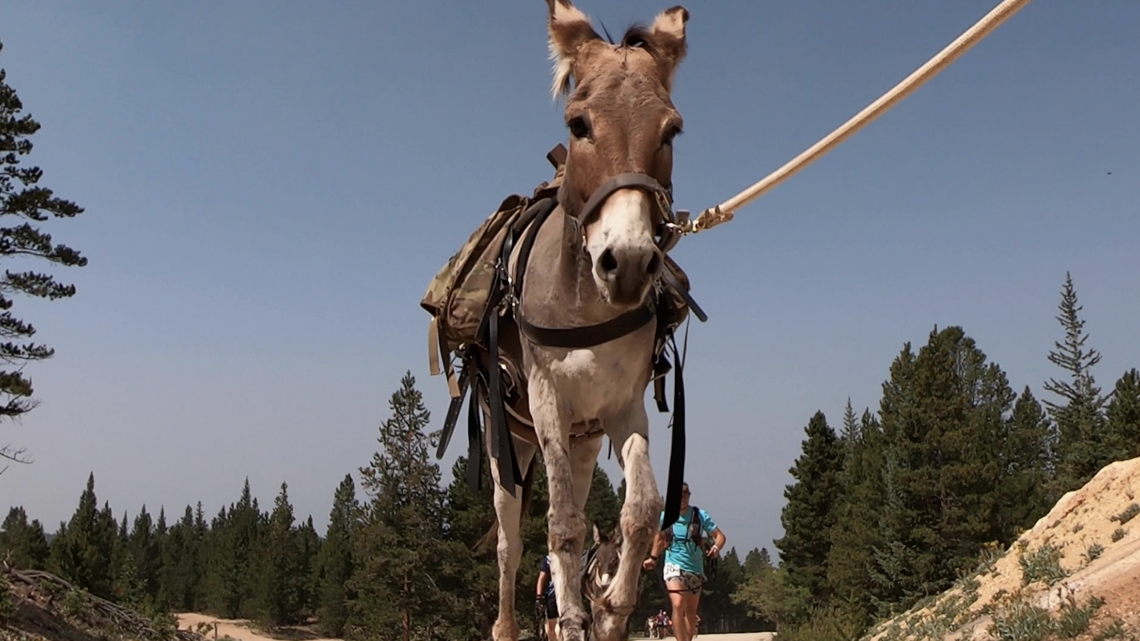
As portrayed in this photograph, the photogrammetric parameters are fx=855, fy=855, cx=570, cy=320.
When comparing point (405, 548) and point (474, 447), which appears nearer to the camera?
point (474, 447)

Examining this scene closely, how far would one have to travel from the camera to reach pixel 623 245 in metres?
3.53

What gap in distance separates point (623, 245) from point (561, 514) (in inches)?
57.1

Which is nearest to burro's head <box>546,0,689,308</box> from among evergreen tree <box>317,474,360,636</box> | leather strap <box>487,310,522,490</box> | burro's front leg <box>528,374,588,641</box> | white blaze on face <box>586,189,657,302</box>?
white blaze on face <box>586,189,657,302</box>

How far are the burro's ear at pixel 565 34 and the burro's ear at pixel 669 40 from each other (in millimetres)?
342

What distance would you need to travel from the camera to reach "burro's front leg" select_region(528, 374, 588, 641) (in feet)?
13.0

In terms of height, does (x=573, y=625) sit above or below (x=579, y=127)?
below

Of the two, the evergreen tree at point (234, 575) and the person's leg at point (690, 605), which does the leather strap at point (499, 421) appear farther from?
the evergreen tree at point (234, 575)

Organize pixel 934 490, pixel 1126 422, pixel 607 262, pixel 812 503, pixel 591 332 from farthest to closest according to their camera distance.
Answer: pixel 812 503 < pixel 934 490 < pixel 1126 422 < pixel 591 332 < pixel 607 262

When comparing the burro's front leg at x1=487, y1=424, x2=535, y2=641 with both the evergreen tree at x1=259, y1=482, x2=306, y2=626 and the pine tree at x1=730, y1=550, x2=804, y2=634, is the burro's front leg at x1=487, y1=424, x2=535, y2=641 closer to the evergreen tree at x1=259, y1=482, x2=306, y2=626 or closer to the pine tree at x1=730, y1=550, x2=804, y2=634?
the pine tree at x1=730, y1=550, x2=804, y2=634

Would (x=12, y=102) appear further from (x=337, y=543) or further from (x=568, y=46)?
(x=337, y=543)

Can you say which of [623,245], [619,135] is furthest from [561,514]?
[619,135]

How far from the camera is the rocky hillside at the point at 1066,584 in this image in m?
8.14

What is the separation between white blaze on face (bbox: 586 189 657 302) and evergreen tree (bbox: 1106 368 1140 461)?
44.6m

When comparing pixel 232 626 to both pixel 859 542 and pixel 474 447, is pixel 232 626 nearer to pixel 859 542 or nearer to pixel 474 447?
pixel 859 542
